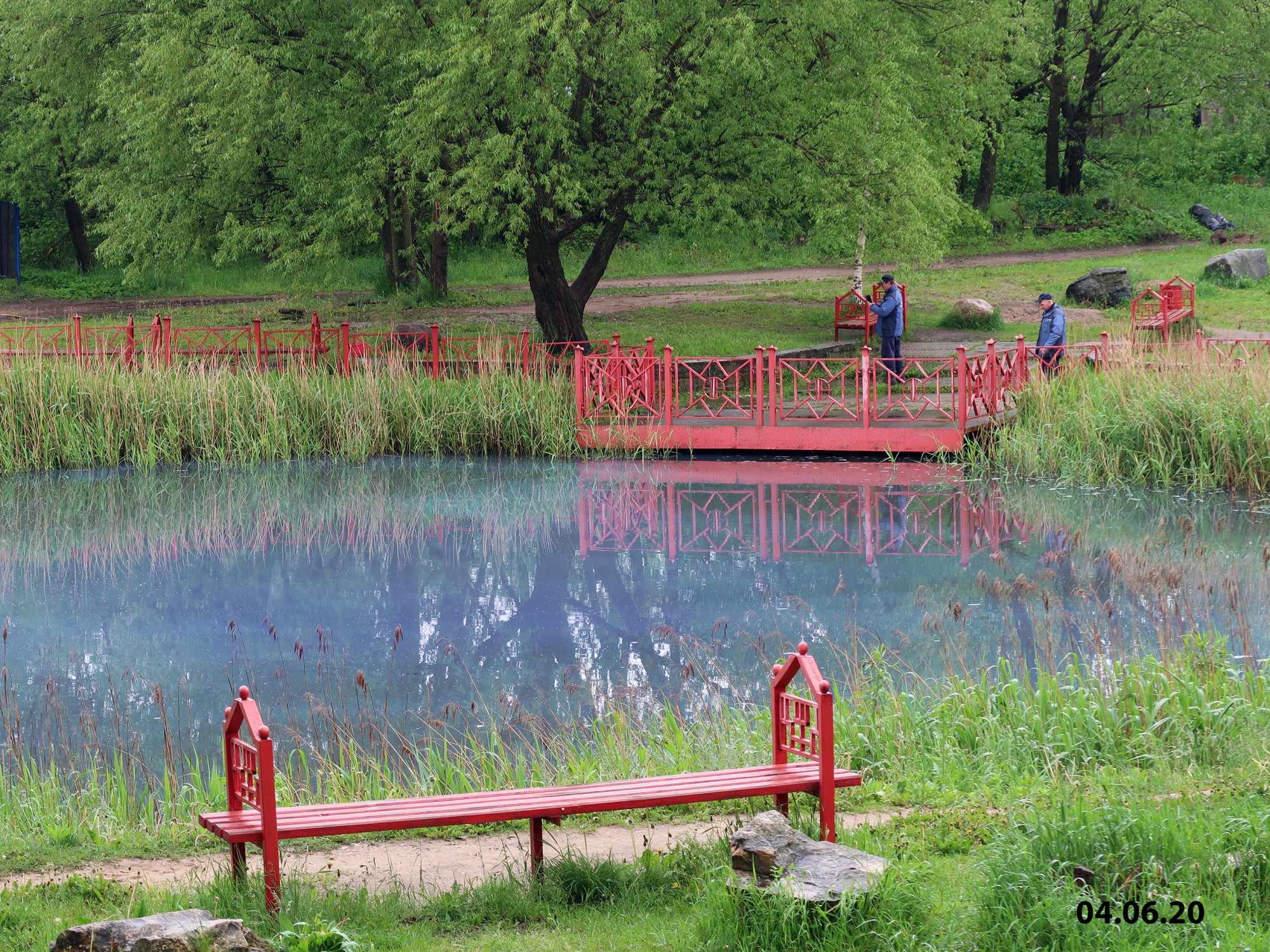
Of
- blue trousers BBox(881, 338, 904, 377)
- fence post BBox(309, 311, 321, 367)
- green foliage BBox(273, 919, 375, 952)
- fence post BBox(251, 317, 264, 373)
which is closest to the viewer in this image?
green foliage BBox(273, 919, 375, 952)

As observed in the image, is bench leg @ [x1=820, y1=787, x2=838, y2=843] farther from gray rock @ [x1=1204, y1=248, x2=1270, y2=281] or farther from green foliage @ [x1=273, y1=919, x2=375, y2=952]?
gray rock @ [x1=1204, y1=248, x2=1270, y2=281]

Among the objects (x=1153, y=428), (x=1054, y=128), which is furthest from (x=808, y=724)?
(x=1054, y=128)

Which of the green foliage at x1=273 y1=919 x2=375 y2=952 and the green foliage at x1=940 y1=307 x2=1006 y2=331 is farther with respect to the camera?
the green foliage at x1=940 y1=307 x2=1006 y2=331

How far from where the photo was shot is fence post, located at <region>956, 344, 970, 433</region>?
1661 centimetres

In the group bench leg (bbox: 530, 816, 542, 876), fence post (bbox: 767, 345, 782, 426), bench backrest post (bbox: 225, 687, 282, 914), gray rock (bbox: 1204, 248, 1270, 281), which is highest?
gray rock (bbox: 1204, 248, 1270, 281)

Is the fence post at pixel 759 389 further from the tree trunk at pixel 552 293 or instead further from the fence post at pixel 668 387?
the tree trunk at pixel 552 293

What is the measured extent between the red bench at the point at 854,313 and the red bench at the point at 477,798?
59.9ft

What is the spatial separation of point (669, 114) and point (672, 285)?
13.0 m

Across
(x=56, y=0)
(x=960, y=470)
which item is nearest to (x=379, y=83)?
(x=56, y=0)

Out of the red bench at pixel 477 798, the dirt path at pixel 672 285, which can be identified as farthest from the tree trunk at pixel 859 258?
the red bench at pixel 477 798

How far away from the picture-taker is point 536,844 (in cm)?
519

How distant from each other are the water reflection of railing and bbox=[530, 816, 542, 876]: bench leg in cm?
752

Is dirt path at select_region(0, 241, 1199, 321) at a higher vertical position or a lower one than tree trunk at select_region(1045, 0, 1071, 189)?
lower
